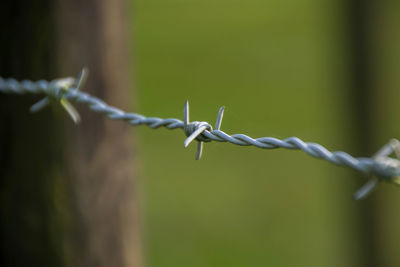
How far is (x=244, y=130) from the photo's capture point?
5.20 meters

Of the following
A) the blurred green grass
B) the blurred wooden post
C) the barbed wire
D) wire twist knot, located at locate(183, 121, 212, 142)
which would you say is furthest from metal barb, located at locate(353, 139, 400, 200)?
the blurred green grass

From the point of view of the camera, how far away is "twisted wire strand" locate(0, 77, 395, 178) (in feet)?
1.76

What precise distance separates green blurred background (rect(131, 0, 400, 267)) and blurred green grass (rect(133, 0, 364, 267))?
0.04 feet

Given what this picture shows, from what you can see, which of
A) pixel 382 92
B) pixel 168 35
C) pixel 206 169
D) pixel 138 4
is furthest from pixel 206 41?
pixel 382 92

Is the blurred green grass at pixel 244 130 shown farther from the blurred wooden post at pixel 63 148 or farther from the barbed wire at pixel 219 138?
the barbed wire at pixel 219 138

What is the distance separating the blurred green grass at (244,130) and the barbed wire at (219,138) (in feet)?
4.12

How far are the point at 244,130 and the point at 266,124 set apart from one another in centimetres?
30

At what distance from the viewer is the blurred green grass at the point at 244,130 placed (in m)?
3.40

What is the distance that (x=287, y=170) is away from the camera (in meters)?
4.58

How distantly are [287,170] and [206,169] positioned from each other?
68cm

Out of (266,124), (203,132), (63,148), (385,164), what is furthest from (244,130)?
(385,164)

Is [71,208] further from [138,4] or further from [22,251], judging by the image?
[138,4]

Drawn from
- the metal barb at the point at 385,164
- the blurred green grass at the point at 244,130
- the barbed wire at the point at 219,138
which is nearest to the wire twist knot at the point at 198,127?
the barbed wire at the point at 219,138

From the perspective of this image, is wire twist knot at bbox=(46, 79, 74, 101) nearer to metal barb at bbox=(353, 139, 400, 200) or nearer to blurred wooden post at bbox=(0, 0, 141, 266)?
blurred wooden post at bbox=(0, 0, 141, 266)
